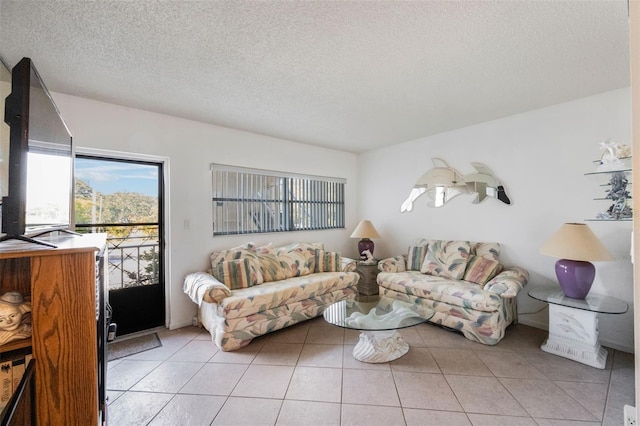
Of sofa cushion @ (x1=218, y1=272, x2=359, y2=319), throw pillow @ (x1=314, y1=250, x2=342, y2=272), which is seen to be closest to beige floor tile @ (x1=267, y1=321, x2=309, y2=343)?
sofa cushion @ (x1=218, y1=272, x2=359, y2=319)

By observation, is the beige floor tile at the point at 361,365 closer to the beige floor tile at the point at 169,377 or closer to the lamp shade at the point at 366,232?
the beige floor tile at the point at 169,377

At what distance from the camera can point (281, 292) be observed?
276cm

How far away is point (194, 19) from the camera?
1487mm

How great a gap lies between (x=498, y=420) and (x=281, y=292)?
1922mm

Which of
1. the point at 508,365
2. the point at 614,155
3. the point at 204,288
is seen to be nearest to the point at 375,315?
the point at 508,365

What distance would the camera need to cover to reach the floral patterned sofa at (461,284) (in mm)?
2512

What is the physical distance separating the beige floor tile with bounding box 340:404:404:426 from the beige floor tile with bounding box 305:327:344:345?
883mm

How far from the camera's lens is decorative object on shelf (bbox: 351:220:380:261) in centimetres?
413

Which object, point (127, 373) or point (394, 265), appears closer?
point (127, 373)

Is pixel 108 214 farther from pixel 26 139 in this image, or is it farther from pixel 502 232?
pixel 502 232

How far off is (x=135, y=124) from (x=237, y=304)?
6.97 ft

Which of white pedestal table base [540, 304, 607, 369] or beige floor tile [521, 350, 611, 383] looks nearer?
beige floor tile [521, 350, 611, 383]

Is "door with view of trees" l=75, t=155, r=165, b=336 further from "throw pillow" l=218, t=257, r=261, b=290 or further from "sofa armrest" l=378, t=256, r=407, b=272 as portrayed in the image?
"sofa armrest" l=378, t=256, r=407, b=272

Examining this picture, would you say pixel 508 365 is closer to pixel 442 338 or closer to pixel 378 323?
pixel 442 338
